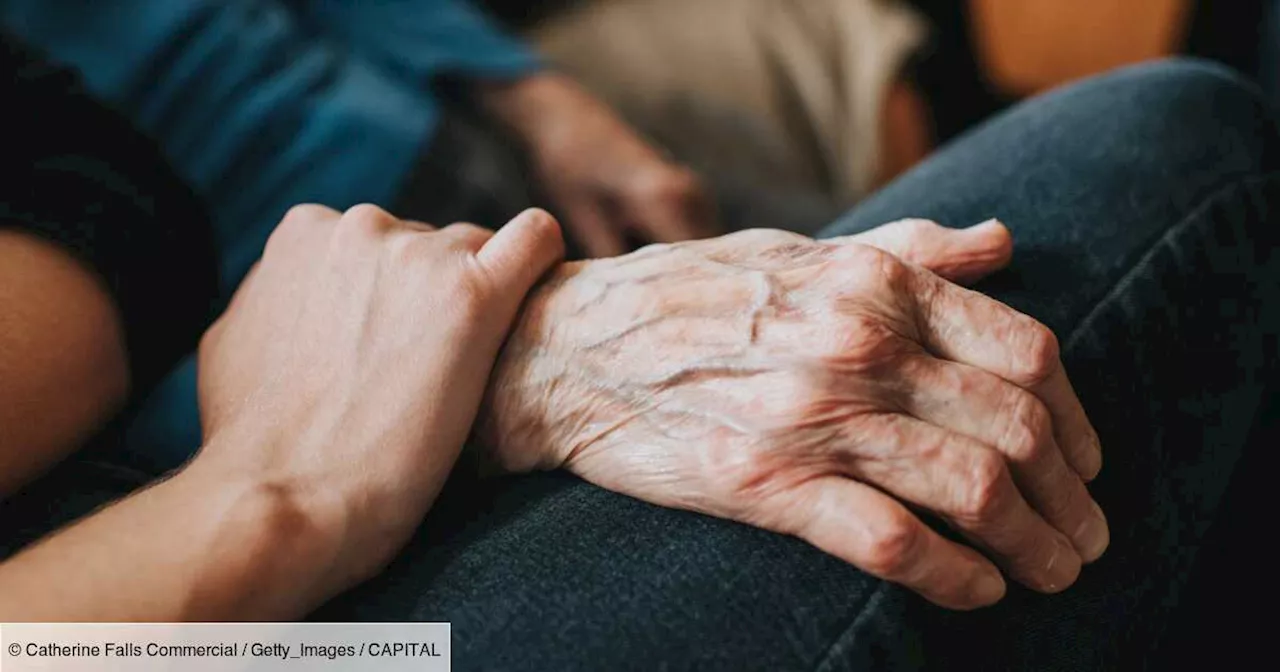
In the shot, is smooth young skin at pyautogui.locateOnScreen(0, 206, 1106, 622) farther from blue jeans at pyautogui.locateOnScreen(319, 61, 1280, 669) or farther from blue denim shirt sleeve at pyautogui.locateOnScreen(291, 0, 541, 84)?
blue denim shirt sleeve at pyautogui.locateOnScreen(291, 0, 541, 84)

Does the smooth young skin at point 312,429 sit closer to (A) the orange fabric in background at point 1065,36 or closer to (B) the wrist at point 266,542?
(B) the wrist at point 266,542

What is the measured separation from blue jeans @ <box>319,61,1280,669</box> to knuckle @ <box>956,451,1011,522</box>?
5 cm

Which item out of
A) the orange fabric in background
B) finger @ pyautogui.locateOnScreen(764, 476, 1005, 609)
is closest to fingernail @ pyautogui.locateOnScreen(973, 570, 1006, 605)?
finger @ pyautogui.locateOnScreen(764, 476, 1005, 609)

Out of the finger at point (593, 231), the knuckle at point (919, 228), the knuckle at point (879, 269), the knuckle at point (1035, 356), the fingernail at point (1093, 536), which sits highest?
the knuckle at point (879, 269)

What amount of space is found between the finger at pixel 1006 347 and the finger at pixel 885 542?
8 cm

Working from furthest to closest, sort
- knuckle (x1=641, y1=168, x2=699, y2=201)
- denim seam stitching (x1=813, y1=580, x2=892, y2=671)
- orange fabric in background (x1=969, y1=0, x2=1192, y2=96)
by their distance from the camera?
1. orange fabric in background (x1=969, y1=0, x2=1192, y2=96)
2. knuckle (x1=641, y1=168, x2=699, y2=201)
3. denim seam stitching (x1=813, y1=580, x2=892, y2=671)

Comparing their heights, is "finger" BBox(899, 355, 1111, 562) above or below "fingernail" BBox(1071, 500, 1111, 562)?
above

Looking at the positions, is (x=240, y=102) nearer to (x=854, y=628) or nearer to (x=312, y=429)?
(x=312, y=429)

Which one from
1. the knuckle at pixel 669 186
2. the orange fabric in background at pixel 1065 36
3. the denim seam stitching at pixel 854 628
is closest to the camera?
the denim seam stitching at pixel 854 628

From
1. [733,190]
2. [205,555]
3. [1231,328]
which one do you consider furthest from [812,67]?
[205,555]

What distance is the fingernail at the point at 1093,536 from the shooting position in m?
0.51

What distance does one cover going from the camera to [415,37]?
114cm

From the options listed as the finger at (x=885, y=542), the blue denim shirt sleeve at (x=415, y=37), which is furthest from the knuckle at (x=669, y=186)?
the finger at (x=885, y=542)

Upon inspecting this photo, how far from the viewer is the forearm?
45cm
